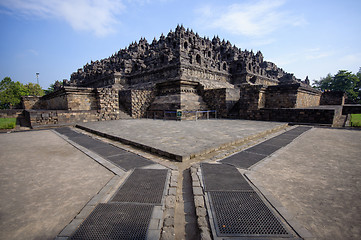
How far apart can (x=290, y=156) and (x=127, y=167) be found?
3.62 meters

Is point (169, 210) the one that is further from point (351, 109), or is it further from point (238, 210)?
point (351, 109)

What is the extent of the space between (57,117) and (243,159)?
33.3 feet

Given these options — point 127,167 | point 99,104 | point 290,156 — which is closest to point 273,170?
point 290,156

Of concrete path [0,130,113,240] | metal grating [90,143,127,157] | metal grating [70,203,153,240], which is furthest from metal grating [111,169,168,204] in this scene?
metal grating [90,143,127,157]

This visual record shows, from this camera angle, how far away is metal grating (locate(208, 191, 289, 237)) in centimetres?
139

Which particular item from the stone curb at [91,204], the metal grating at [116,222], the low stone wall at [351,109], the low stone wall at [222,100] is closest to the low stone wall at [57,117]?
the stone curb at [91,204]

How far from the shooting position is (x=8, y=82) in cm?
2805

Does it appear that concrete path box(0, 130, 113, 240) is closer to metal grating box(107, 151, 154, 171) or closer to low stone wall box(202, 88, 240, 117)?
metal grating box(107, 151, 154, 171)

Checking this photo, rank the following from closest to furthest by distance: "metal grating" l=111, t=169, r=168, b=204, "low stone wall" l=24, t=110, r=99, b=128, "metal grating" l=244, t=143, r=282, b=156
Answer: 1. "metal grating" l=111, t=169, r=168, b=204
2. "metal grating" l=244, t=143, r=282, b=156
3. "low stone wall" l=24, t=110, r=99, b=128

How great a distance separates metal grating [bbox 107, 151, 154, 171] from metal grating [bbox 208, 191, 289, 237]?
1621 millimetres

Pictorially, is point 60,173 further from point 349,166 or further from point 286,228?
point 349,166

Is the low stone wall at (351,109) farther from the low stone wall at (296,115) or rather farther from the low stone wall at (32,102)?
the low stone wall at (32,102)

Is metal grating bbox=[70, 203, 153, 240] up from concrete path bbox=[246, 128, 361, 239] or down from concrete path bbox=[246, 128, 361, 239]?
down

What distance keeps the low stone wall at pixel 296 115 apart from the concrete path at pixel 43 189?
32.2 feet
